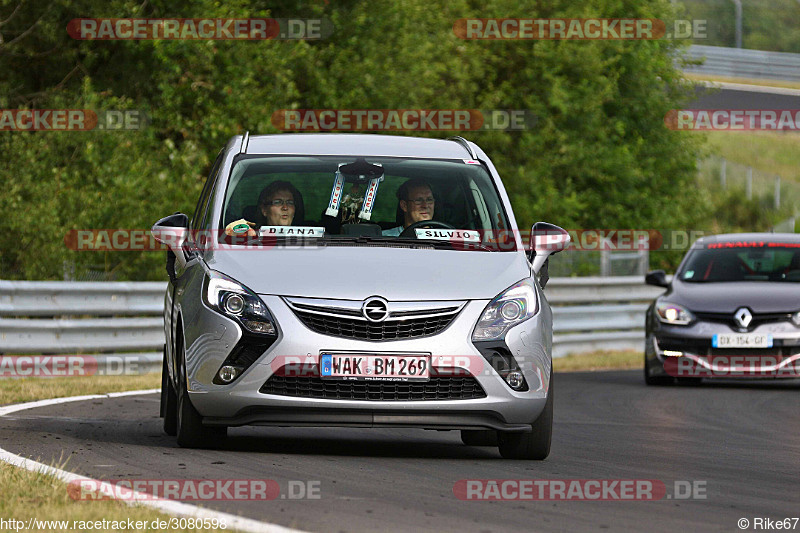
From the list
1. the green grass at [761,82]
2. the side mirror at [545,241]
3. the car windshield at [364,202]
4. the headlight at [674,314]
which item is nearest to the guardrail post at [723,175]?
the green grass at [761,82]

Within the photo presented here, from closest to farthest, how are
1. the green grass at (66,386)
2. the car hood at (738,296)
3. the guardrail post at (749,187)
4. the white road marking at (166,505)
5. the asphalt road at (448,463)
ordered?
the white road marking at (166,505) < the asphalt road at (448,463) < the green grass at (66,386) < the car hood at (738,296) < the guardrail post at (749,187)

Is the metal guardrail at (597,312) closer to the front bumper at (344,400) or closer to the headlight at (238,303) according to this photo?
the front bumper at (344,400)

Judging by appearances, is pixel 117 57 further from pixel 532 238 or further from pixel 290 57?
pixel 532 238

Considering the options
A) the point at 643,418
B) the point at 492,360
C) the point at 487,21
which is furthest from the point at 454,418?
the point at 487,21

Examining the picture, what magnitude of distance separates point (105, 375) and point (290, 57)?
10.3 m

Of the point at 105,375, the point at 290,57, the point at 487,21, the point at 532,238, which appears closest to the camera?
the point at 532,238

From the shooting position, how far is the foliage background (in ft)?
69.0

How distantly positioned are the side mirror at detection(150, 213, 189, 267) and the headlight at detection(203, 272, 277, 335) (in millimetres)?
778

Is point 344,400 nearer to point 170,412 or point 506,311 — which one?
point 506,311

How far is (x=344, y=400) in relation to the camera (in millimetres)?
8023

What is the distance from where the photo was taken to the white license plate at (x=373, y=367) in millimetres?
7957

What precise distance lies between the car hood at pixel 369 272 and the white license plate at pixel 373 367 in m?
0.30

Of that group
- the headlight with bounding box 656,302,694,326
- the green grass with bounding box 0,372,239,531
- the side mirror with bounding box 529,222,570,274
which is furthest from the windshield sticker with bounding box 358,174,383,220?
the headlight with bounding box 656,302,694,326

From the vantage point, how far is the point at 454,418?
26.7 ft
